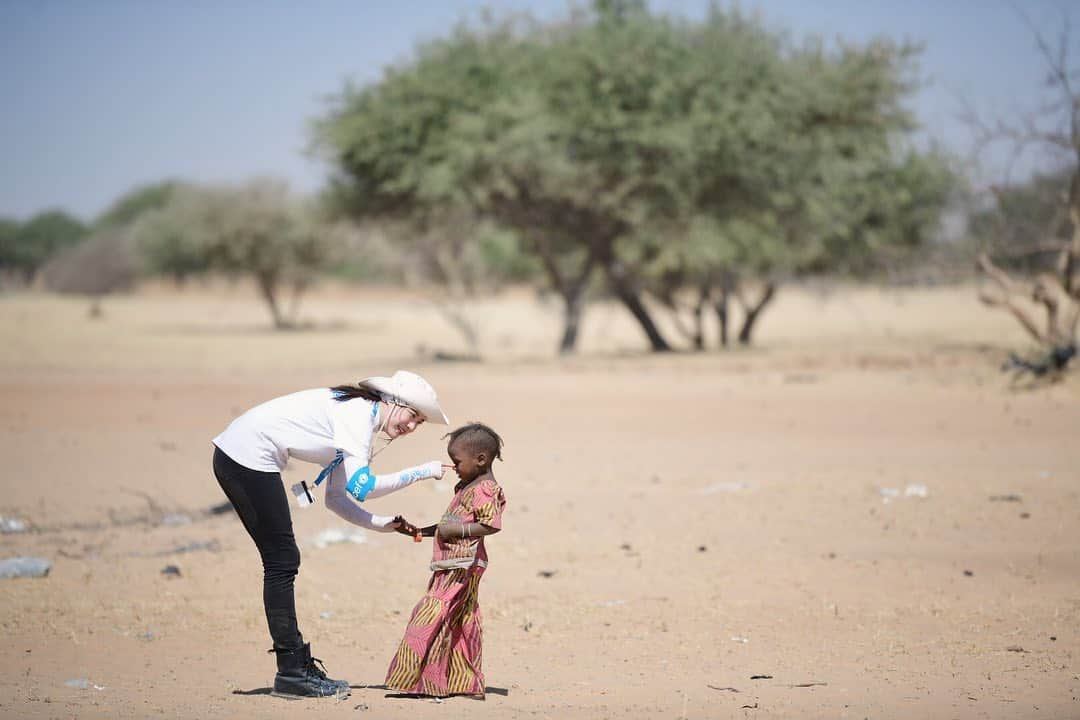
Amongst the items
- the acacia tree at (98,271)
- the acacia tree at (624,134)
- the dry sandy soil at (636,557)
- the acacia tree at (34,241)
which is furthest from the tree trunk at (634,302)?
the acacia tree at (34,241)

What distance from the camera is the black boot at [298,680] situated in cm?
580

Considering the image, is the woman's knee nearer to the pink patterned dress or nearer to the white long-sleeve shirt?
the white long-sleeve shirt

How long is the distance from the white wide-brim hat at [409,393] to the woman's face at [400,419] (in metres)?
0.03

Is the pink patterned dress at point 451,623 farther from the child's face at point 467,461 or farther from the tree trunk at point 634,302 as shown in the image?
the tree trunk at point 634,302

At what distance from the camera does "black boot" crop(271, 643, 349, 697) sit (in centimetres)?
580

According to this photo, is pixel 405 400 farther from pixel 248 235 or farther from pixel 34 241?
pixel 34 241

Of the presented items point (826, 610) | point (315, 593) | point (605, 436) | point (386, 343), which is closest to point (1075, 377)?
point (605, 436)

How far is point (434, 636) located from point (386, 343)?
1341 inches

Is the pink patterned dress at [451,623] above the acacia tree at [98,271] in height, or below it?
below

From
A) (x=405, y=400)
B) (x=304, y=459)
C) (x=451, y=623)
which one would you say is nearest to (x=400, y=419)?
(x=405, y=400)

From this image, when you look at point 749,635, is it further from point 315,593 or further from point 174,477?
point 174,477

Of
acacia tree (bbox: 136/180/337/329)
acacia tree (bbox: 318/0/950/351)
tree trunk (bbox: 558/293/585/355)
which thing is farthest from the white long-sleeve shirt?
acacia tree (bbox: 136/180/337/329)

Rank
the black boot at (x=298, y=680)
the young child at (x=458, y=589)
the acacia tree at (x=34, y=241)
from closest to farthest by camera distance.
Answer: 1. the young child at (x=458, y=589)
2. the black boot at (x=298, y=680)
3. the acacia tree at (x=34, y=241)

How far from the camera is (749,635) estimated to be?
740 cm
